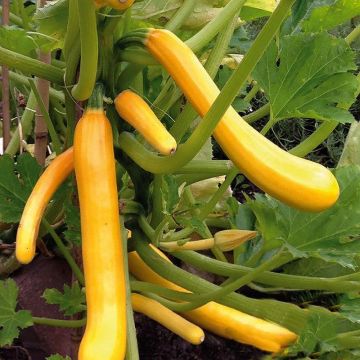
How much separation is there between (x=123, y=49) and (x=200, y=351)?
67 cm

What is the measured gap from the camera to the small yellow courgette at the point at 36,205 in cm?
79

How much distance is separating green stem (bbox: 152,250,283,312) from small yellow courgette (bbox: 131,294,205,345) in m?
0.02

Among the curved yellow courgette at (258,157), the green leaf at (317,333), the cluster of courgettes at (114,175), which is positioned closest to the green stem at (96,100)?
the cluster of courgettes at (114,175)

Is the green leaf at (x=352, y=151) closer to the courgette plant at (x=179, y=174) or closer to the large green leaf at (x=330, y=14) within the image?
the courgette plant at (x=179, y=174)

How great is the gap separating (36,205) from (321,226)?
0.43 meters

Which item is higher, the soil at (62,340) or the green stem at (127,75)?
the green stem at (127,75)

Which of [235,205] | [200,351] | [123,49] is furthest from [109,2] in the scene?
[200,351]

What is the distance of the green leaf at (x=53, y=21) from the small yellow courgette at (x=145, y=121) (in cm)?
16

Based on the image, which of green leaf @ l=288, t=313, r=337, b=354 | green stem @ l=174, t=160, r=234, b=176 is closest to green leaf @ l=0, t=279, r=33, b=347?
green stem @ l=174, t=160, r=234, b=176

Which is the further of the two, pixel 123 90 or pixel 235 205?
pixel 235 205

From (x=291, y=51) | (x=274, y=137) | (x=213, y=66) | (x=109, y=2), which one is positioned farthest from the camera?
(x=274, y=137)

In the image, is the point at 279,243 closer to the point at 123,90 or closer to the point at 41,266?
the point at 123,90

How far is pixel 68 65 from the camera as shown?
0.90 meters

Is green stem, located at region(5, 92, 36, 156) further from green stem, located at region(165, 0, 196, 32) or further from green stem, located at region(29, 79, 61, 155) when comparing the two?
green stem, located at region(165, 0, 196, 32)
